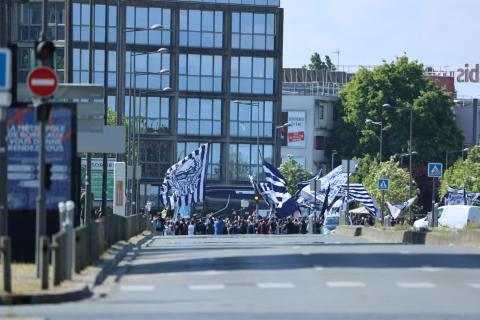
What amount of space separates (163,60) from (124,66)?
3788 millimetres

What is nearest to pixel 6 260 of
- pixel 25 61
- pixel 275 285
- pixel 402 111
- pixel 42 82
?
pixel 42 82

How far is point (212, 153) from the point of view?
379 ft

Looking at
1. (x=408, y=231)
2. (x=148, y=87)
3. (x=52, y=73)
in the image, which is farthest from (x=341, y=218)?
(x=52, y=73)

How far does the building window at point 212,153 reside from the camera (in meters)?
115

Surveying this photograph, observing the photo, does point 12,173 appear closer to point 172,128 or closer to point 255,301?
point 255,301

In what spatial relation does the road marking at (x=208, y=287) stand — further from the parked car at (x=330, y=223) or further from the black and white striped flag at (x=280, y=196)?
the parked car at (x=330, y=223)

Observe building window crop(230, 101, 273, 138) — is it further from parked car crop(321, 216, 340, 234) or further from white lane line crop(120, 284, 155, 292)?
white lane line crop(120, 284, 155, 292)

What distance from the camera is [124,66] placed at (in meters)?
111

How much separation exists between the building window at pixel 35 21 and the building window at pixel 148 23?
946 centimetres

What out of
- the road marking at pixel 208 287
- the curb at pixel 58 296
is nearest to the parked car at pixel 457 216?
the road marking at pixel 208 287

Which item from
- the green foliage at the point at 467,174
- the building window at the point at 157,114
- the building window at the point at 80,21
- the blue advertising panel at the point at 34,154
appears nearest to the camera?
the blue advertising panel at the point at 34,154

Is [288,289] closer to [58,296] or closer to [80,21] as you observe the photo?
[58,296]

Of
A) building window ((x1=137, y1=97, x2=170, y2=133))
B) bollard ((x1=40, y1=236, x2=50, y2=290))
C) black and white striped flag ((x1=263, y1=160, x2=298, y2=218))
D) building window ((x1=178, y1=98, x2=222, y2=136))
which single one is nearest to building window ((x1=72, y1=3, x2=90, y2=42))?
building window ((x1=137, y1=97, x2=170, y2=133))

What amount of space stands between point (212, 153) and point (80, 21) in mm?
14452
